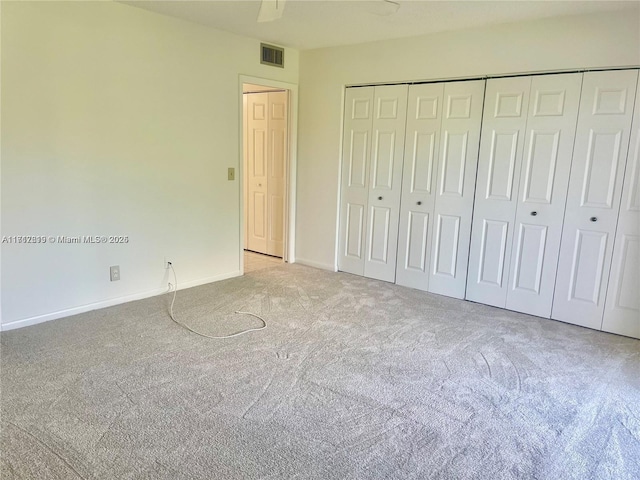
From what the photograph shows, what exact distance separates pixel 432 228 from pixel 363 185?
2.83 feet

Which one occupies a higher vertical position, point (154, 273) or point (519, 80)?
point (519, 80)

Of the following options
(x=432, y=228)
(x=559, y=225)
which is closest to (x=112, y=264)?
(x=432, y=228)

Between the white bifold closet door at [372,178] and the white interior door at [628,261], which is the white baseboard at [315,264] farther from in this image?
the white interior door at [628,261]

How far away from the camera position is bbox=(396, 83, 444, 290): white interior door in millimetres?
3996

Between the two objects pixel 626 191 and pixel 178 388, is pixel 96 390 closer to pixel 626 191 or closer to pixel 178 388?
pixel 178 388

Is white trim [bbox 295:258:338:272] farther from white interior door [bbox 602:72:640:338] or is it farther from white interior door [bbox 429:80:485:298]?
white interior door [bbox 602:72:640:338]

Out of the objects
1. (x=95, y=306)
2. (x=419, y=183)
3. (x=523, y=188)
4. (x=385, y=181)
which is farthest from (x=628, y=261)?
(x=95, y=306)

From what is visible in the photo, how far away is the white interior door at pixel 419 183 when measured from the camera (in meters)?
4.00

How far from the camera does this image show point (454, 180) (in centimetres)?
395

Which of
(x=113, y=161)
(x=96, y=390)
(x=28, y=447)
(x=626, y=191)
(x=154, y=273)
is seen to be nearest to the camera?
(x=28, y=447)

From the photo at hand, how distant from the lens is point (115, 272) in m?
3.62

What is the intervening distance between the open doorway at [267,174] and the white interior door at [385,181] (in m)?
1.02

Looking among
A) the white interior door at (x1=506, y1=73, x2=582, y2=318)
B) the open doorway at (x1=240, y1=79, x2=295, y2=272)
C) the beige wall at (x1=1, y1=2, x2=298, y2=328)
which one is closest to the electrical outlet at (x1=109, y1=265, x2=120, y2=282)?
the beige wall at (x1=1, y1=2, x2=298, y2=328)

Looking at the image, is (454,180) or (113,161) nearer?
(113,161)
